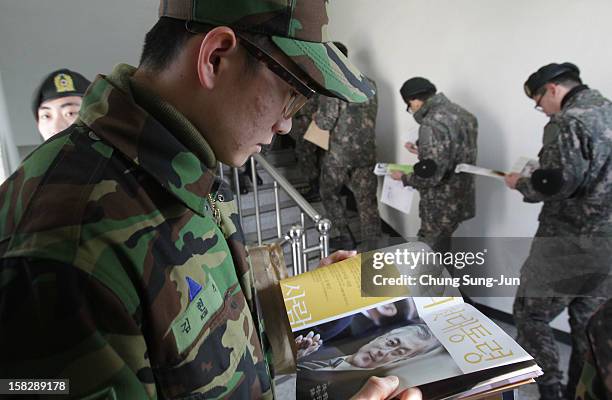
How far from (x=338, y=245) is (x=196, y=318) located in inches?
106

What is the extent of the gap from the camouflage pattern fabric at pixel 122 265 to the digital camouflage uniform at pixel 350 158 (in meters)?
2.45

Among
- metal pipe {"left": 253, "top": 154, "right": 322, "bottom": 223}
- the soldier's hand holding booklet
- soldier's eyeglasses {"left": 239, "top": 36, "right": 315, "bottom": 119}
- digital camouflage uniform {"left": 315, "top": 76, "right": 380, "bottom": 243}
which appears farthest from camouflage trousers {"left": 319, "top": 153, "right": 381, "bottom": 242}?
soldier's eyeglasses {"left": 239, "top": 36, "right": 315, "bottom": 119}

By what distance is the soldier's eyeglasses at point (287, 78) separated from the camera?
46 centimetres

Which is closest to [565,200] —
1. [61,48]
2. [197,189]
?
[197,189]

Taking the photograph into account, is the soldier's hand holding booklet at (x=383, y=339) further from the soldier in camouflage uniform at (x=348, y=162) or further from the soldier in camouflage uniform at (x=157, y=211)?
the soldier in camouflage uniform at (x=348, y=162)

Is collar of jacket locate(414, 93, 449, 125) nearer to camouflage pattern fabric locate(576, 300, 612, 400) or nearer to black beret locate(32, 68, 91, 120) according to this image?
black beret locate(32, 68, 91, 120)

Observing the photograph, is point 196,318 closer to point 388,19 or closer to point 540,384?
point 540,384

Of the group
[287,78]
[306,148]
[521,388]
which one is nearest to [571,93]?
[521,388]

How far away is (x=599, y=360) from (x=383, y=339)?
0.90ft

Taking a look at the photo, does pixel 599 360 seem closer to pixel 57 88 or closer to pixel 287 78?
pixel 287 78

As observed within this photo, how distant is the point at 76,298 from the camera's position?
34 centimetres

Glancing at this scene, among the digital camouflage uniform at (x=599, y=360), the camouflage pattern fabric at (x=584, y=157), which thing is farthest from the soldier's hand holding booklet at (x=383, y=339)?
the camouflage pattern fabric at (x=584, y=157)

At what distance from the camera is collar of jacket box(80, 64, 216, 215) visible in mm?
439

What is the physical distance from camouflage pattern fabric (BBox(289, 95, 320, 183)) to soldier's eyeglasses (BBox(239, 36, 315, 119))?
2.85 m
